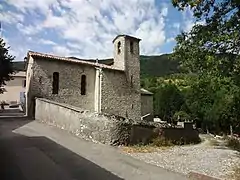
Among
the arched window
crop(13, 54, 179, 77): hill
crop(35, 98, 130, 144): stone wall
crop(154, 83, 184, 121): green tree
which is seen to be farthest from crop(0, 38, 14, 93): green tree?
crop(13, 54, 179, 77): hill

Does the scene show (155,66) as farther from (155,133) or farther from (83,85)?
(155,133)

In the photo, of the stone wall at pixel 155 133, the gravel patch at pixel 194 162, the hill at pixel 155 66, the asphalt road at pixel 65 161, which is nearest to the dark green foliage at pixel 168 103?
the hill at pixel 155 66

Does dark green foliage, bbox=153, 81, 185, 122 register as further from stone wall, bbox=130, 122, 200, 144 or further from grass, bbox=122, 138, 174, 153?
grass, bbox=122, 138, 174, 153

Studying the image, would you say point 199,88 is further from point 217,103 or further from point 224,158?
point 217,103

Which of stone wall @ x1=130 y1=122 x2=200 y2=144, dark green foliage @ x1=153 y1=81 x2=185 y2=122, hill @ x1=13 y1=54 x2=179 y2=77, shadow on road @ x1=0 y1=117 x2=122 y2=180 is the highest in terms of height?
hill @ x1=13 y1=54 x2=179 y2=77

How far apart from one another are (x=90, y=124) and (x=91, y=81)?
44.4 ft

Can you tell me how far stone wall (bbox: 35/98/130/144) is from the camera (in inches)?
549

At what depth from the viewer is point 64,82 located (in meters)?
25.8

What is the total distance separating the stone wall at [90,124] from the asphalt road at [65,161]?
A: 0.68 metres

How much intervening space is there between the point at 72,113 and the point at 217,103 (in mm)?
35135

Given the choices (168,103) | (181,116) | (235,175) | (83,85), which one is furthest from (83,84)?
(168,103)

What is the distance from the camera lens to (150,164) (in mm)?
10281

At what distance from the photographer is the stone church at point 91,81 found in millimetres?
24344

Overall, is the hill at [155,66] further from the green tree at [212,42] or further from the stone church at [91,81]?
the green tree at [212,42]
